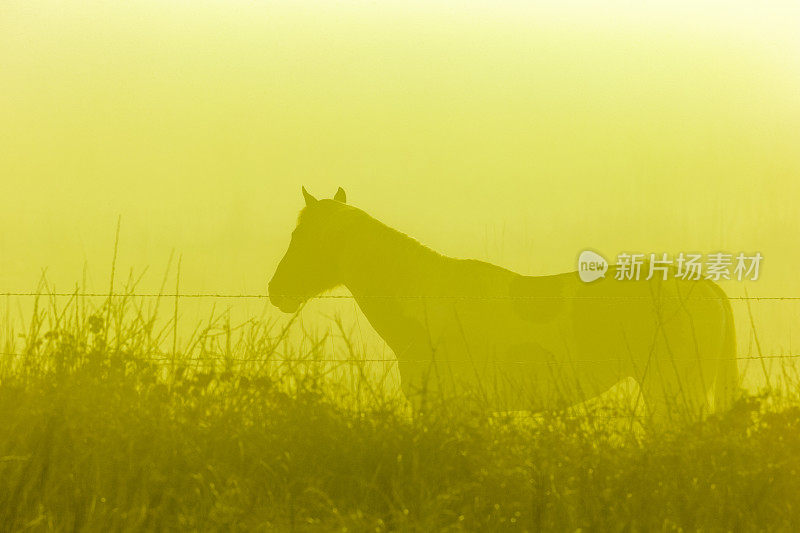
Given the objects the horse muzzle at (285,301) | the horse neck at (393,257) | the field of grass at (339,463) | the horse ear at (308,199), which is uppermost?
the horse ear at (308,199)

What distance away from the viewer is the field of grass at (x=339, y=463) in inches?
138

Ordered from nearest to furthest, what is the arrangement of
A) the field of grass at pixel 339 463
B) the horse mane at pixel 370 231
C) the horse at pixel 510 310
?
the field of grass at pixel 339 463, the horse at pixel 510 310, the horse mane at pixel 370 231

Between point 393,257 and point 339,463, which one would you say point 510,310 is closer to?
point 393,257

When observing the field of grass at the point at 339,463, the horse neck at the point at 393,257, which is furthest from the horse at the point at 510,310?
the field of grass at the point at 339,463

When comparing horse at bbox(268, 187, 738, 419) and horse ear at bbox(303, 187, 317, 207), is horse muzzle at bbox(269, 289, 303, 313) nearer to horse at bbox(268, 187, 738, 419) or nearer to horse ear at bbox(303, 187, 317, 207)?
horse at bbox(268, 187, 738, 419)

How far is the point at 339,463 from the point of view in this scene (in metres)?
3.80

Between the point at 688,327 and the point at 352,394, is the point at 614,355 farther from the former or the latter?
the point at 352,394

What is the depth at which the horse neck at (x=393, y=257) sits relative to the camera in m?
6.39

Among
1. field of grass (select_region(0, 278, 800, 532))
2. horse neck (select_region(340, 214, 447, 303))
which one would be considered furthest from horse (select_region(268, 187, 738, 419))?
field of grass (select_region(0, 278, 800, 532))

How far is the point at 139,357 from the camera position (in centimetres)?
462

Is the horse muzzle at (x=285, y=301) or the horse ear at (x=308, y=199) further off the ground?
the horse ear at (x=308, y=199)

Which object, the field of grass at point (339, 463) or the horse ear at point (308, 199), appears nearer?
the field of grass at point (339, 463)

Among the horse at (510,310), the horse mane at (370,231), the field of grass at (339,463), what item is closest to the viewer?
the field of grass at (339,463)

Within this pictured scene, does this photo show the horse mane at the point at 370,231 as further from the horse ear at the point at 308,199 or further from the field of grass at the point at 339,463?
the field of grass at the point at 339,463
